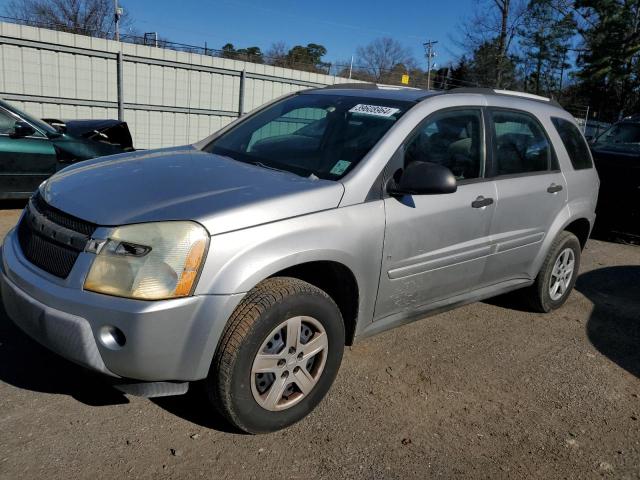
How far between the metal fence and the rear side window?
376 inches

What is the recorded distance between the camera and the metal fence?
10.7 metres

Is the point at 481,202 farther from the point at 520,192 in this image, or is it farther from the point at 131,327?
the point at 131,327

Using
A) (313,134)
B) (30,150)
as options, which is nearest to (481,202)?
(313,134)

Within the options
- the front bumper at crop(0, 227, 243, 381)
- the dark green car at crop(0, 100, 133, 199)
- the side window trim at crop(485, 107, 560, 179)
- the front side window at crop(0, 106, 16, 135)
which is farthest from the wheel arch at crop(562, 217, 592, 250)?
the front side window at crop(0, 106, 16, 135)

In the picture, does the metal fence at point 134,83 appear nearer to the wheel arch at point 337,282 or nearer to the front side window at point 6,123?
the front side window at point 6,123

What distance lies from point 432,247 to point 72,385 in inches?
86.8

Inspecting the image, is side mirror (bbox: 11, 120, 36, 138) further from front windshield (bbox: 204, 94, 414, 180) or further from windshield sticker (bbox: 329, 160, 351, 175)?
windshield sticker (bbox: 329, 160, 351, 175)

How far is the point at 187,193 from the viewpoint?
2799 mm

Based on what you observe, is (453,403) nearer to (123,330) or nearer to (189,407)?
(189,407)

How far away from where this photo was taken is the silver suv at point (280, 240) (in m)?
2.50

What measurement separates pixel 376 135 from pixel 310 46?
65.3 meters

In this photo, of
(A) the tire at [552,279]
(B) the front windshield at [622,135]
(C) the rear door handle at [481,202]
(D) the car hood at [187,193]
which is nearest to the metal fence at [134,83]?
(B) the front windshield at [622,135]

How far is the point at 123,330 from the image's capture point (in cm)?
242

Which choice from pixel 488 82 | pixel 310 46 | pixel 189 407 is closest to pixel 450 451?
pixel 189 407
